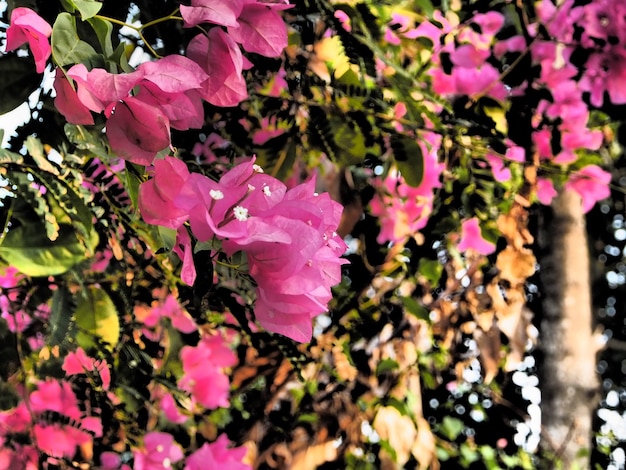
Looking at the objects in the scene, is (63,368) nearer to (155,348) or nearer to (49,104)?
(155,348)

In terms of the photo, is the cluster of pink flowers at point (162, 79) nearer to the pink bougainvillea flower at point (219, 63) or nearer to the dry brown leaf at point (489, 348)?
the pink bougainvillea flower at point (219, 63)

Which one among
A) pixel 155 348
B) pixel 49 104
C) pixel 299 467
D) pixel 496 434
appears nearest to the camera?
pixel 49 104

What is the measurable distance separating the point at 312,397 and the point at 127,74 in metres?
1.06

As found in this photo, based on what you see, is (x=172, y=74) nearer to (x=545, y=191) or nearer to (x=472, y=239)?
(x=472, y=239)

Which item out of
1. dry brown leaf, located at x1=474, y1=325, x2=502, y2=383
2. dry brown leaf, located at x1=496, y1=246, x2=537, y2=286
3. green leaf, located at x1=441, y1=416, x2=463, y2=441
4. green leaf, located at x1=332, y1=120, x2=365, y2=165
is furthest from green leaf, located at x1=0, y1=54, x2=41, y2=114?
green leaf, located at x1=441, y1=416, x2=463, y2=441

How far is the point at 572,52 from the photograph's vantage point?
1097 millimetres

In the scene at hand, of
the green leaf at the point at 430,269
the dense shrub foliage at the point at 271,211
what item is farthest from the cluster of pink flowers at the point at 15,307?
the green leaf at the point at 430,269

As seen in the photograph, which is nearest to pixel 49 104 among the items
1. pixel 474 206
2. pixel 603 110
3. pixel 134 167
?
pixel 134 167

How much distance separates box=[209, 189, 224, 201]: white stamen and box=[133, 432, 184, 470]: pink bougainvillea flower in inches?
26.4

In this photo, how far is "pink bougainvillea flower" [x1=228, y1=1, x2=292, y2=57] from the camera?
16.8 inches

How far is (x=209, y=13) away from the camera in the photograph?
387 mm

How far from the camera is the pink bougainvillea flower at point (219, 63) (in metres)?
0.41

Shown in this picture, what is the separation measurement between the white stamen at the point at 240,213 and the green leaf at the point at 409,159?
0.41 metres

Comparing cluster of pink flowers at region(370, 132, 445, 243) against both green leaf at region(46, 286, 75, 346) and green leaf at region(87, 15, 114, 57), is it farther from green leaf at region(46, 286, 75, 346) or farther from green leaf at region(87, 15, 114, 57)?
green leaf at region(87, 15, 114, 57)
